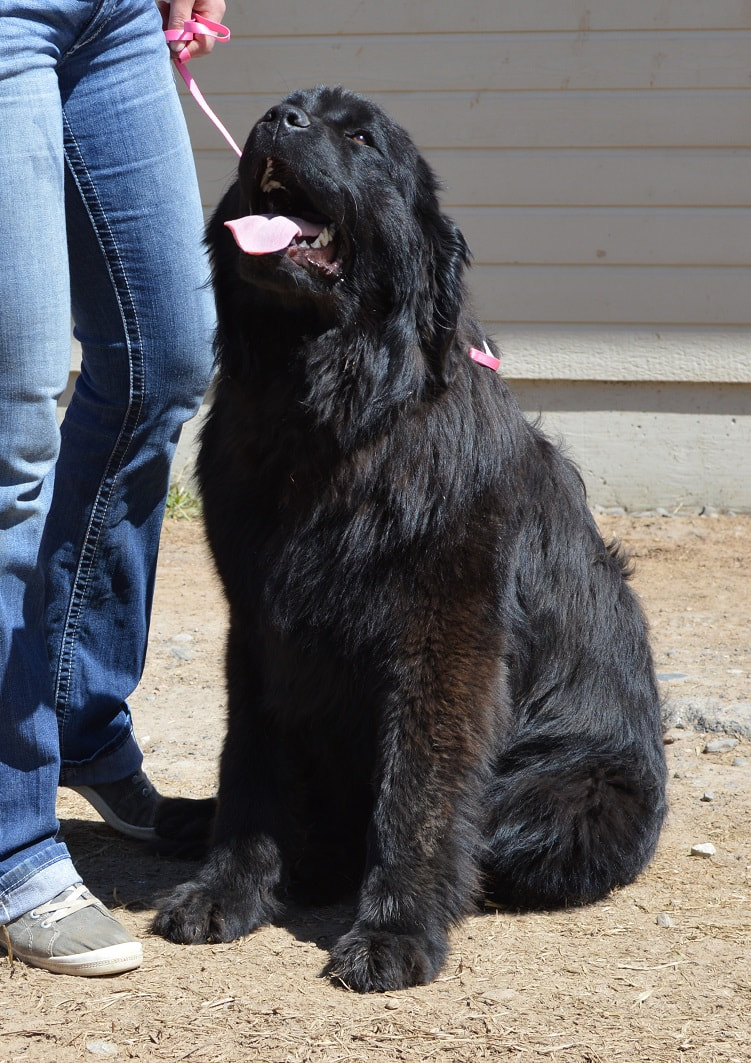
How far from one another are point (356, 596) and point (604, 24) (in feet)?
16.3

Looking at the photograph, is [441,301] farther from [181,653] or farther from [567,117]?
[567,117]

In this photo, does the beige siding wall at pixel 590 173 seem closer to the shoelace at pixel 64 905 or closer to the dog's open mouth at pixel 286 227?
the dog's open mouth at pixel 286 227

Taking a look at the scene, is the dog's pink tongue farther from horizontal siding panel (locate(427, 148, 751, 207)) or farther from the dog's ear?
horizontal siding panel (locate(427, 148, 751, 207))

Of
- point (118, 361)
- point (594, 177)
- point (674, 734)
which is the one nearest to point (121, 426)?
point (118, 361)

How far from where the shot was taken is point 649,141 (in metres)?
6.56

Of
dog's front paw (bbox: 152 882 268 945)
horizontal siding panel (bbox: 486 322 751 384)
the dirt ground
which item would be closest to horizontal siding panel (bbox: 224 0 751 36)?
horizontal siding panel (bbox: 486 322 751 384)

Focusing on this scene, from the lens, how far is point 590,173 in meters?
6.63

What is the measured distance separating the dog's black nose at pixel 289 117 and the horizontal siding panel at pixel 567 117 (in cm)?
426

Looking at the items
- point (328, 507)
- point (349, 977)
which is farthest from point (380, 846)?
point (328, 507)

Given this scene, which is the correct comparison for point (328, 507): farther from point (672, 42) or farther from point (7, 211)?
point (672, 42)

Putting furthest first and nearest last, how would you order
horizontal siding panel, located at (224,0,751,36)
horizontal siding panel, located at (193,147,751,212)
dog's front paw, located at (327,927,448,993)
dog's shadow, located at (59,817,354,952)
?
horizontal siding panel, located at (193,147,751,212), horizontal siding panel, located at (224,0,751,36), dog's shadow, located at (59,817,354,952), dog's front paw, located at (327,927,448,993)

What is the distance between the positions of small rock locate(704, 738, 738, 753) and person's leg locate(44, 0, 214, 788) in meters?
1.88

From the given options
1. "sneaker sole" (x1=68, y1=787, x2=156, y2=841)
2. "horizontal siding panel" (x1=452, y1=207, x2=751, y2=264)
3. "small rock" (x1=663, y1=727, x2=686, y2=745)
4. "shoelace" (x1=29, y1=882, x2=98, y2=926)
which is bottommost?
"small rock" (x1=663, y1=727, x2=686, y2=745)

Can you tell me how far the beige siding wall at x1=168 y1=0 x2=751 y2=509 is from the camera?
21.3 feet
